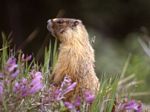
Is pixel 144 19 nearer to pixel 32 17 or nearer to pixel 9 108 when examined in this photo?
pixel 32 17

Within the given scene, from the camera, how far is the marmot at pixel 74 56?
219 inches

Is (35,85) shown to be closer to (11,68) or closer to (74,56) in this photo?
(11,68)

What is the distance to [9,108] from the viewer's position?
4.57 m

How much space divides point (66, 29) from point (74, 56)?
34 cm

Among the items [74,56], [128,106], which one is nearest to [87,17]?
[74,56]

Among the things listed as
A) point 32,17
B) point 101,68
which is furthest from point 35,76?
point 32,17

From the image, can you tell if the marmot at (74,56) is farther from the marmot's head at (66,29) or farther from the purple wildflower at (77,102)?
the purple wildflower at (77,102)

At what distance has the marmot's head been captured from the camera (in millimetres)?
5953

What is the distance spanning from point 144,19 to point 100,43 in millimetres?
2392

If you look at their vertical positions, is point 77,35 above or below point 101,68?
above

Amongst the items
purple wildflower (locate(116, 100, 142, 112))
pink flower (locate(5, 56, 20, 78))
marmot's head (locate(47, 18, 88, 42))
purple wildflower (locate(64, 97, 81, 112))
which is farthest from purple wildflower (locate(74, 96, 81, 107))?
marmot's head (locate(47, 18, 88, 42))

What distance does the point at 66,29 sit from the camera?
601cm

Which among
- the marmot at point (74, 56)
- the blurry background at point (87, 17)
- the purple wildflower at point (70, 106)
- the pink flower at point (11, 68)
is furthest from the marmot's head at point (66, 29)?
the blurry background at point (87, 17)

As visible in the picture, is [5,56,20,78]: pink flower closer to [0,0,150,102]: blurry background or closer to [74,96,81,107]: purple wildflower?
[74,96,81,107]: purple wildflower
